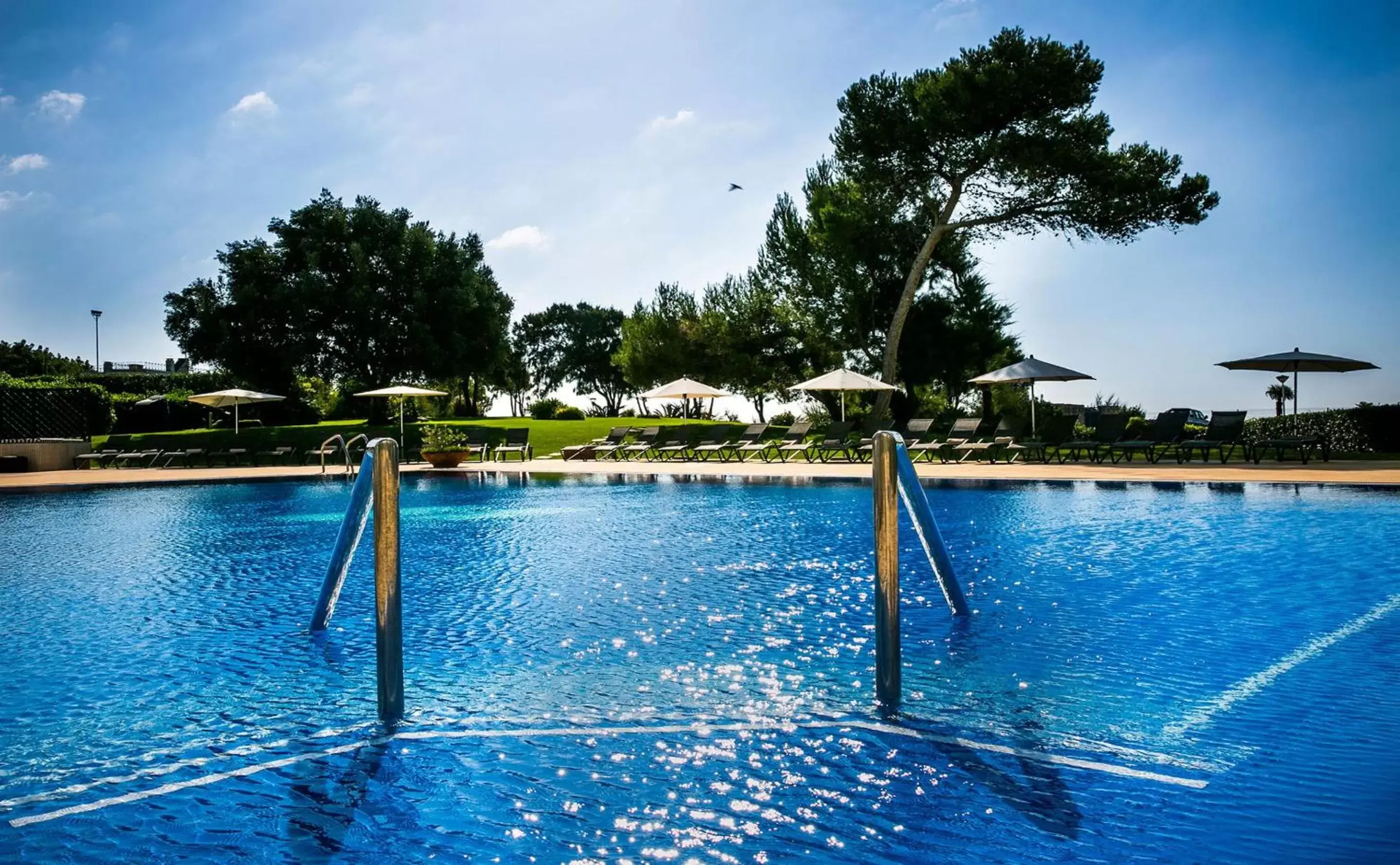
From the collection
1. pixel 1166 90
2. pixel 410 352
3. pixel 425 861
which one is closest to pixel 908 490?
pixel 425 861

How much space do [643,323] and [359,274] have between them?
1397 centimetres

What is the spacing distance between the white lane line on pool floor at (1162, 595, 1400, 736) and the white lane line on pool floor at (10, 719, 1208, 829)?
0.58 metres

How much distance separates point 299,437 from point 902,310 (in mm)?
18839

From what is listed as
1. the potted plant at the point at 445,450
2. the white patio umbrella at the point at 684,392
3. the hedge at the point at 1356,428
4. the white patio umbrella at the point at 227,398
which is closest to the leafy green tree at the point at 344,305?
the white patio umbrella at the point at 227,398

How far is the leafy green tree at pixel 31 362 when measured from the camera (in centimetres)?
6341

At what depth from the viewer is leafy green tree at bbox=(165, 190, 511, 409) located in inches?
1447

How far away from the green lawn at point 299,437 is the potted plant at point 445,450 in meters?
2.94

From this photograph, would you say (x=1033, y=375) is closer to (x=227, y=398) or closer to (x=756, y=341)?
(x=756, y=341)

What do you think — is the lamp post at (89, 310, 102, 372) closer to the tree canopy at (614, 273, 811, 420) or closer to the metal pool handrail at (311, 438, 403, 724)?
the tree canopy at (614, 273, 811, 420)

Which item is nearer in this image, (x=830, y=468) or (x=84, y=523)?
(x=84, y=523)

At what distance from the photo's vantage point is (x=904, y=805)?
3.18 m

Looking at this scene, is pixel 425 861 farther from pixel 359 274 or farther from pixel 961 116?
pixel 359 274

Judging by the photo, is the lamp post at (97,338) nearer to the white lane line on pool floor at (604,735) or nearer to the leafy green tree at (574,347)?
the leafy green tree at (574,347)

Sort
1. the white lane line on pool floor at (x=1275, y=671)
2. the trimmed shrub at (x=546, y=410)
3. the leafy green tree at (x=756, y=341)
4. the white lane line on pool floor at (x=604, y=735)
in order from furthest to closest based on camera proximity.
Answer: the trimmed shrub at (x=546, y=410)
the leafy green tree at (x=756, y=341)
the white lane line on pool floor at (x=1275, y=671)
the white lane line on pool floor at (x=604, y=735)
